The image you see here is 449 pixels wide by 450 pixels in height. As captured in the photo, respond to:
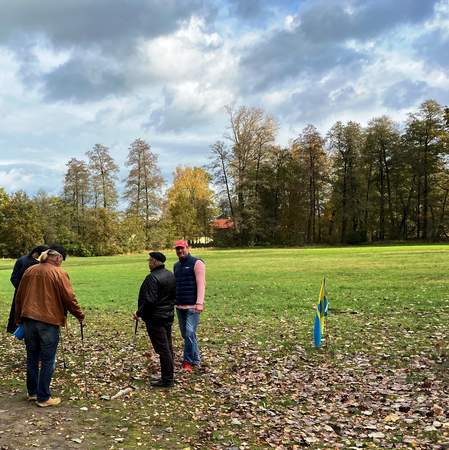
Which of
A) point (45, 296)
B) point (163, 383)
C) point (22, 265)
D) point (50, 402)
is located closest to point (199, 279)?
point (163, 383)

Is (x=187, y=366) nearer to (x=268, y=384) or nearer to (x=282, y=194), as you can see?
(x=268, y=384)

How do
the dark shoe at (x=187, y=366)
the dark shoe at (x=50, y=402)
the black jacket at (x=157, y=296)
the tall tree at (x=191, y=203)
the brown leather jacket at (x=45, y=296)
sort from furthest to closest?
the tall tree at (x=191, y=203)
the dark shoe at (x=187, y=366)
the black jacket at (x=157, y=296)
the dark shoe at (x=50, y=402)
the brown leather jacket at (x=45, y=296)

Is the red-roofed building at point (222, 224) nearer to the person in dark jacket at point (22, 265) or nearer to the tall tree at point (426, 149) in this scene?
the tall tree at point (426, 149)

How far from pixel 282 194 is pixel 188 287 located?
7288 cm

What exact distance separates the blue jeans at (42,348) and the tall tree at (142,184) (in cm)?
6958

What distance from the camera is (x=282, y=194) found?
80.6 metres

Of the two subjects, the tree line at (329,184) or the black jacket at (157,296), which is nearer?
the black jacket at (157,296)

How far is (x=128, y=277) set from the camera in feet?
99.4

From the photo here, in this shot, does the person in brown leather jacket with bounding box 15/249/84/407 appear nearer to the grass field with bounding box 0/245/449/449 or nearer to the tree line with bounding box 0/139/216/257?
the grass field with bounding box 0/245/449/449

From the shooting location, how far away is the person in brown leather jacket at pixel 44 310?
6750 mm

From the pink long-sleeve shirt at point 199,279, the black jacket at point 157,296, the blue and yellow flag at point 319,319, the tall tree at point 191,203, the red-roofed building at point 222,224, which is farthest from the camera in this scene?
the tall tree at point 191,203

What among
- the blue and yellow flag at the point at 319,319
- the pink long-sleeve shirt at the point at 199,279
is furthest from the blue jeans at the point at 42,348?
the blue and yellow flag at the point at 319,319

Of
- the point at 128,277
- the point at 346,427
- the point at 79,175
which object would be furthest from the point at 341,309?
the point at 79,175

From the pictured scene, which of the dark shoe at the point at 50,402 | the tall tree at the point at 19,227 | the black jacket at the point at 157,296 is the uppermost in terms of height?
the tall tree at the point at 19,227
